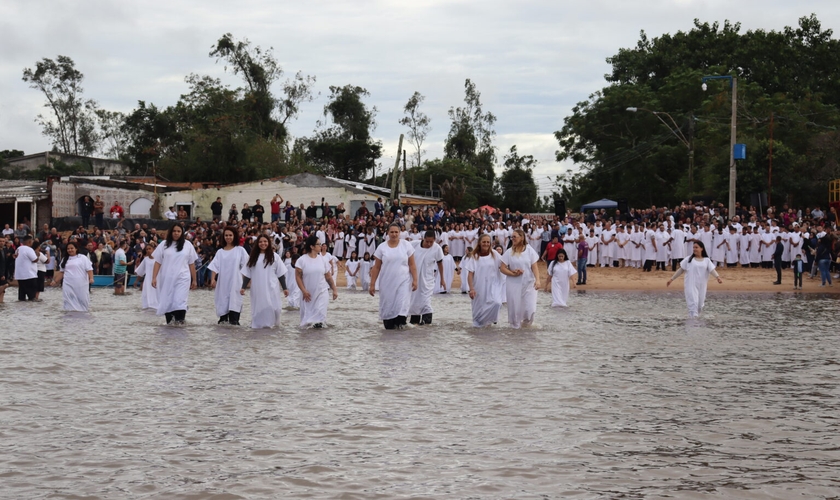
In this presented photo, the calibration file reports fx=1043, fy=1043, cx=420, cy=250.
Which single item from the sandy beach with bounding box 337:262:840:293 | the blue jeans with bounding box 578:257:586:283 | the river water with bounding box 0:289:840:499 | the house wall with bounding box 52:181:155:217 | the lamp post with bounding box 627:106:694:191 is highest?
the lamp post with bounding box 627:106:694:191

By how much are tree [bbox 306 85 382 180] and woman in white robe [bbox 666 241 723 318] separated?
5786cm

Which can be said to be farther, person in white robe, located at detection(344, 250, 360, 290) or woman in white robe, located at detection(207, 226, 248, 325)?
person in white robe, located at detection(344, 250, 360, 290)

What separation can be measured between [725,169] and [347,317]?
102 feet

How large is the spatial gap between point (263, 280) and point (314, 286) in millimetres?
792

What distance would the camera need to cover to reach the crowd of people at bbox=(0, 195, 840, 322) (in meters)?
16.1

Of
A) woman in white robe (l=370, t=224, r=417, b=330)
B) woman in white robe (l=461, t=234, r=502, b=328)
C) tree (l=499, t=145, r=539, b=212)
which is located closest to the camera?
woman in white robe (l=370, t=224, r=417, b=330)

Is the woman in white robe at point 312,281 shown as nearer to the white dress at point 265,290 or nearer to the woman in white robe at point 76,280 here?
the white dress at point 265,290

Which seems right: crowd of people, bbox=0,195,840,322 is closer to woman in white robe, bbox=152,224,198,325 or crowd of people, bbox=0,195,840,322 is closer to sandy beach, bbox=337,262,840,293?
woman in white robe, bbox=152,224,198,325

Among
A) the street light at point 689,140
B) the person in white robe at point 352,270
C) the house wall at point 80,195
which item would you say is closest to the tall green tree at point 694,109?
the street light at point 689,140

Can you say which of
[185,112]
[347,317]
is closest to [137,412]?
[347,317]

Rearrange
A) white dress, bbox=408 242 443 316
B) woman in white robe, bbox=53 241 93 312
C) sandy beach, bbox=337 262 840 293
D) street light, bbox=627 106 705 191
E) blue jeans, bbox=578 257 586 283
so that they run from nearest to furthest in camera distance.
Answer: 1. white dress, bbox=408 242 443 316
2. woman in white robe, bbox=53 241 93 312
3. sandy beach, bbox=337 262 840 293
4. blue jeans, bbox=578 257 586 283
5. street light, bbox=627 106 705 191

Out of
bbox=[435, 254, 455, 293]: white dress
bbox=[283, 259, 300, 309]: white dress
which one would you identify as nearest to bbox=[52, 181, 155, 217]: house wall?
bbox=[435, 254, 455, 293]: white dress

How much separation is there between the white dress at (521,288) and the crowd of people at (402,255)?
0.07ft

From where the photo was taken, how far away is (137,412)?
9250mm
